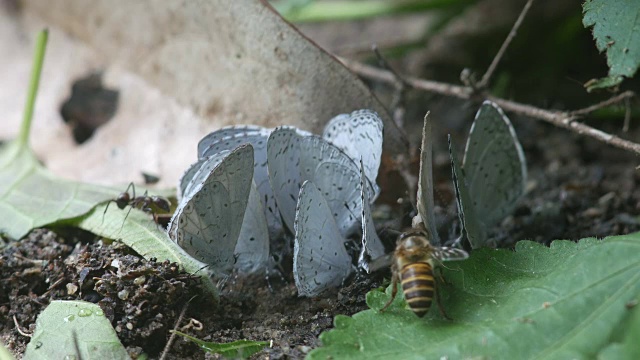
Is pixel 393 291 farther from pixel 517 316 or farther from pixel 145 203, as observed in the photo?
pixel 145 203

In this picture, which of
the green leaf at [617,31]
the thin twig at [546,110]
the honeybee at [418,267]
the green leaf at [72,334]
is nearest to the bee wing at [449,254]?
the honeybee at [418,267]

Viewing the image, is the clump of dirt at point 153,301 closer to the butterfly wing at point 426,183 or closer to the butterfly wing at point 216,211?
the butterfly wing at point 216,211

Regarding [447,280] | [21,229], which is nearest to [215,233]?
[447,280]

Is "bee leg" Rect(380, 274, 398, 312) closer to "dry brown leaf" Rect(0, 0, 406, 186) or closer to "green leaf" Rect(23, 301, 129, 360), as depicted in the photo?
"green leaf" Rect(23, 301, 129, 360)

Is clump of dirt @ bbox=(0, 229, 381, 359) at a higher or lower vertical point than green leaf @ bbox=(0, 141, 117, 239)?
lower

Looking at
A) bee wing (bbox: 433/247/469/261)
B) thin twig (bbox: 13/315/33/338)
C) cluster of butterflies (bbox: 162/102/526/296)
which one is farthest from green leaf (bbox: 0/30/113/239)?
bee wing (bbox: 433/247/469/261)

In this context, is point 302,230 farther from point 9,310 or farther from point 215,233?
point 9,310

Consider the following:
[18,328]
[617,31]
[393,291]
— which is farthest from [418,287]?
[18,328]
